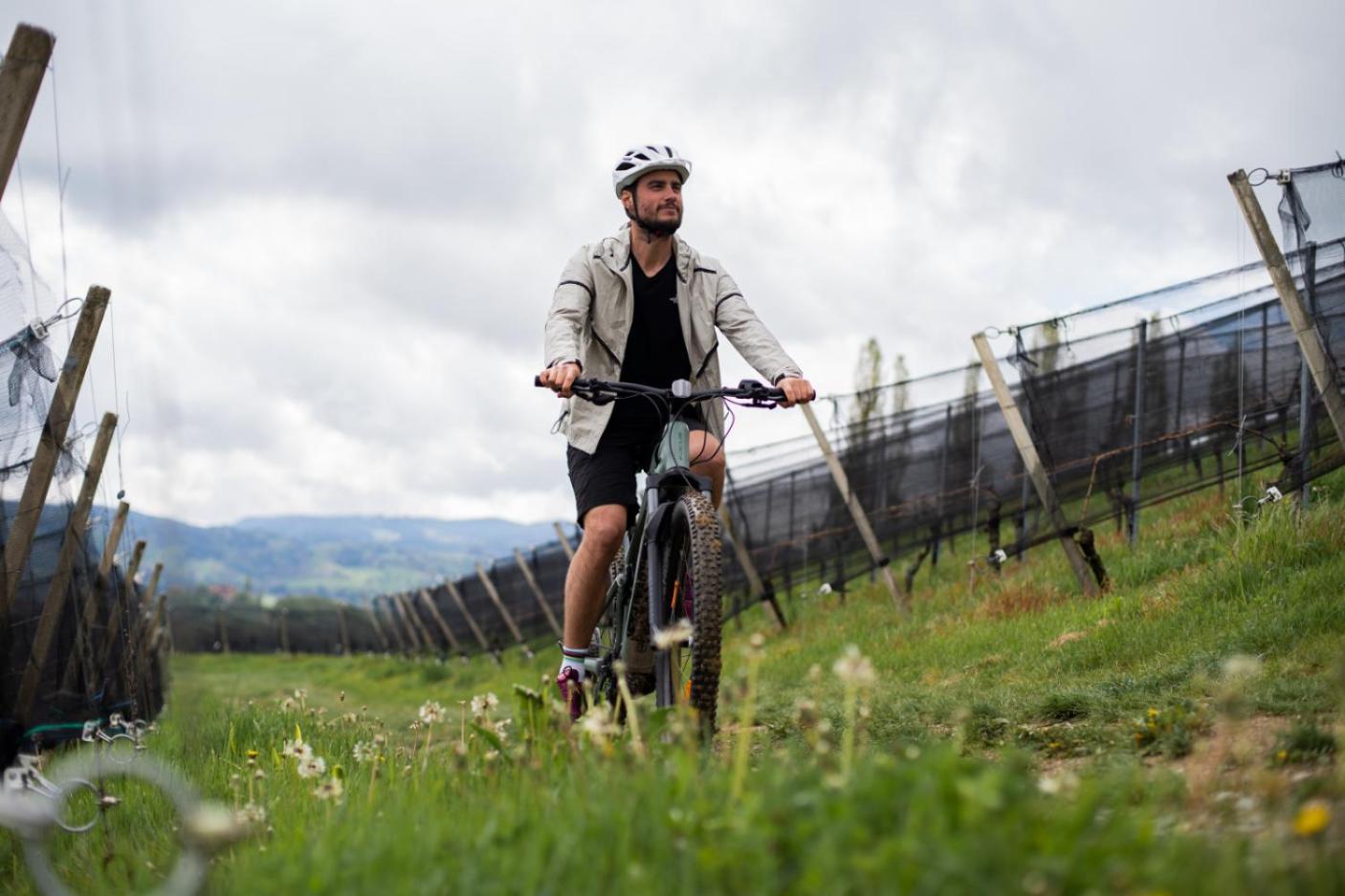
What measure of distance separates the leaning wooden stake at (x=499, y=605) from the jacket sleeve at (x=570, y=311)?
1743 cm

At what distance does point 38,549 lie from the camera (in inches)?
210

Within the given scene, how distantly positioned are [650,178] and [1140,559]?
4.99 meters

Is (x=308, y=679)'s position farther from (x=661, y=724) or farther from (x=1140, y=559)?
(x=661, y=724)

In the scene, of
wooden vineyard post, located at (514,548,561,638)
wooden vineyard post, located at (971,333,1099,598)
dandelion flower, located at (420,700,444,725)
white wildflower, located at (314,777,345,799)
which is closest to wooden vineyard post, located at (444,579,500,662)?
wooden vineyard post, located at (514,548,561,638)

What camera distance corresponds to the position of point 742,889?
184cm

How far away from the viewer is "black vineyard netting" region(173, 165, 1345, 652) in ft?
24.0


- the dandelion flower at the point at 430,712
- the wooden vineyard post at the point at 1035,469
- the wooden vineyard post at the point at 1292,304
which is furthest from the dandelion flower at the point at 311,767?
the wooden vineyard post at the point at 1292,304

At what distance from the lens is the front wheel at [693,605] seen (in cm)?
359

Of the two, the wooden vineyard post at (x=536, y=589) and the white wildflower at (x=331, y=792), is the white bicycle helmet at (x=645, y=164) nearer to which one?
the white wildflower at (x=331, y=792)

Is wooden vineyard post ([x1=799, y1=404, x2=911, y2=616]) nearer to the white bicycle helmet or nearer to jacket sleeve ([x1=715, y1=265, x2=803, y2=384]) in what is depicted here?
jacket sleeve ([x1=715, y1=265, x2=803, y2=384])

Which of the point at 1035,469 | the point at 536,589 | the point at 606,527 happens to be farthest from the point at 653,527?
the point at 536,589

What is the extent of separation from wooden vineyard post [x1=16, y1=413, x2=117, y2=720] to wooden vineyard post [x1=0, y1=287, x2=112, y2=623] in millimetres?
350

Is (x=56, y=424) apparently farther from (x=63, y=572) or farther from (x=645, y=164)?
Result: (x=645, y=164)

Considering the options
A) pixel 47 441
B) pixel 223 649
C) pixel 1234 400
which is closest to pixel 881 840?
pixel 47 441
